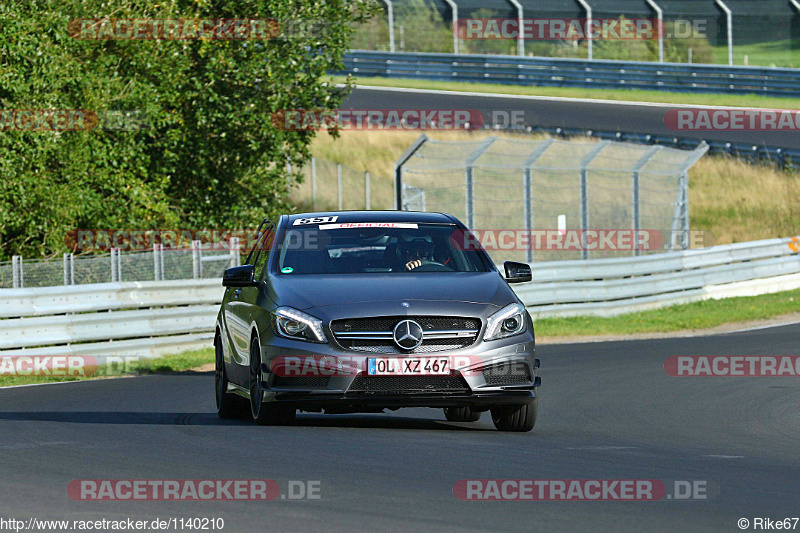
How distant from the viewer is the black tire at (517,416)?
10.3 m

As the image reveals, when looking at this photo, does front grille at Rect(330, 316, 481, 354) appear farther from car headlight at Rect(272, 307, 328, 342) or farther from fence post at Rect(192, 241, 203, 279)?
fence post at Rect(192, 241, 203, 279)

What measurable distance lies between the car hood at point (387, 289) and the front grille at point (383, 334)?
14 centimetres

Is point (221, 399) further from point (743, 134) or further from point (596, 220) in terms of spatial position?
point (743, 134)

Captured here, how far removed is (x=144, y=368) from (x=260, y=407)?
8.06m

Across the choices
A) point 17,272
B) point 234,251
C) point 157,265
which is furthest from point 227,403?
point 234,251

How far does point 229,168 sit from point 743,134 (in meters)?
16.7

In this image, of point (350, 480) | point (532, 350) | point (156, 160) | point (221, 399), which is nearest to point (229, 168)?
point (156, 160)

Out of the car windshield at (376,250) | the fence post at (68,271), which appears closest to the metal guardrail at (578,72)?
the fence post at (68,271)

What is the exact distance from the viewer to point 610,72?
41625mm

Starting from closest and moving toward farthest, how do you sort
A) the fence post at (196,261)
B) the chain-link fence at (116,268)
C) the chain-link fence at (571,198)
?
the chain-link fence at (116,268), the fence post at (196,261), the chain-link fence at (571,198)

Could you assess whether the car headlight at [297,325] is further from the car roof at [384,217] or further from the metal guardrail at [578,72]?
the metal guardrail at [578,72]

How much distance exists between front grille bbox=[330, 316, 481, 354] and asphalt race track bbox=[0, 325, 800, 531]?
2.05 feet

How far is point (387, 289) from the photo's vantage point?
32.7 feet

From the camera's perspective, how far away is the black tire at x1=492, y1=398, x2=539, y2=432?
1026 cm
